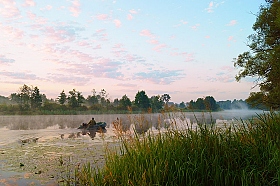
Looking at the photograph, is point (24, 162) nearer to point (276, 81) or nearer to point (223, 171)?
point (223, 171)

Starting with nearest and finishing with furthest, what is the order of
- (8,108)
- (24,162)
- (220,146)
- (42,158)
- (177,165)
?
(177,165) < (220,146) < (24,162) < (42,158) < (8,108)

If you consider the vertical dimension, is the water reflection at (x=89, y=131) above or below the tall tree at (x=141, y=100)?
below

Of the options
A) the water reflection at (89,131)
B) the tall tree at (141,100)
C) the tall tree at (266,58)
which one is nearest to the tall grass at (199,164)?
the water reflection at (89,131)

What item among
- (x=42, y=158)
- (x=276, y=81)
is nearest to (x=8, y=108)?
(x=42, y=158)

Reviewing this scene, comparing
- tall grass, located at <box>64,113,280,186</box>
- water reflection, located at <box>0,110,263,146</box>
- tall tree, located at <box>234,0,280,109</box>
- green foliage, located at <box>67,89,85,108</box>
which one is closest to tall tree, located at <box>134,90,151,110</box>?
green foliage, located at <box>67,89,85,108</box>

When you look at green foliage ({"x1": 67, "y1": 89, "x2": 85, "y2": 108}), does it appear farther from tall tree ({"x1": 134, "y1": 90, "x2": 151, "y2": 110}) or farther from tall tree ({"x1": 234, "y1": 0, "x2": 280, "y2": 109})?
tall tree ({"x1": 234, "y1": 0, "x2": 280, "y2": 109})

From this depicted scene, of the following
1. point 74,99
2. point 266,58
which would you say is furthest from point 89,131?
point 74,99

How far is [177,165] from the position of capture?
4121 mm

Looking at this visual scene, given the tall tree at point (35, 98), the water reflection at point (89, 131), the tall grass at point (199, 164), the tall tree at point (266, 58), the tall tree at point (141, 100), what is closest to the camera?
the tall grass at point (199, 164)

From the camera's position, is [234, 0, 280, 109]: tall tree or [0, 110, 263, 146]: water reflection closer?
[0, 110, 263, 146]: water reflection

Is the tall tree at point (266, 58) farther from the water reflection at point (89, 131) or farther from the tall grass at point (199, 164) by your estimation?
the tall grass at point (199, 164)

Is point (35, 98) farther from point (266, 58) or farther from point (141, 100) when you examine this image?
point (266, 58)

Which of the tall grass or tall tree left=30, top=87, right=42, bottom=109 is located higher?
tall tree left=30, top=87, right=42, bottom=109

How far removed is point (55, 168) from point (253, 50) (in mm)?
15947
